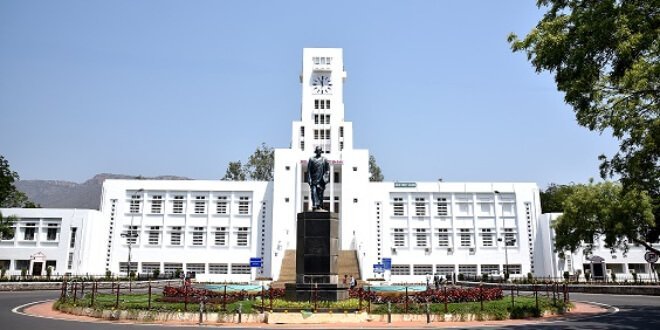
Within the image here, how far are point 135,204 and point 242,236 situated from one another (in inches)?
516

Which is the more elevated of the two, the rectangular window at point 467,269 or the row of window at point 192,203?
the row of window at point 192,203

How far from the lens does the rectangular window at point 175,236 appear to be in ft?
185

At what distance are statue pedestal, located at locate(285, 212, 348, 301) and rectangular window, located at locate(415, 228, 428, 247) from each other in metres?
38.6

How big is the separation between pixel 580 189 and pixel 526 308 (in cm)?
2285

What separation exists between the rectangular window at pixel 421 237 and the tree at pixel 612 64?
40464 mm

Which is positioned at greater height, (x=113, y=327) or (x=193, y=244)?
(x=193, y=244)

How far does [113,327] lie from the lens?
15.4 meters

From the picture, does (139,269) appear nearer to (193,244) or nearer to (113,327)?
(193,244)

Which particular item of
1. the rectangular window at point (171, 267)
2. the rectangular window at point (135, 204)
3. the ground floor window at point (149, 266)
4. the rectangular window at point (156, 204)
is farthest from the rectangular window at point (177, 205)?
the ground floor window at point (149, 266)

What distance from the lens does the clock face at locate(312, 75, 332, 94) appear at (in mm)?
61844

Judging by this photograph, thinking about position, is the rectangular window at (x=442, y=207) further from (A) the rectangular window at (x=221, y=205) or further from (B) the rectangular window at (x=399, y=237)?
(A) the rectangular window at (x=221, y=205)

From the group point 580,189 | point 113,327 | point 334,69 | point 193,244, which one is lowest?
point 113,327

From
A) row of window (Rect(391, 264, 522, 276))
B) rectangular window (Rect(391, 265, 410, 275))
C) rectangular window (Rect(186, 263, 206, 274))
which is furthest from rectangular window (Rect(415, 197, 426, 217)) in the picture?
rectangular window (Rect(186, 263, 206, 274))

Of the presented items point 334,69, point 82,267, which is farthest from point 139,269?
point 334,69
